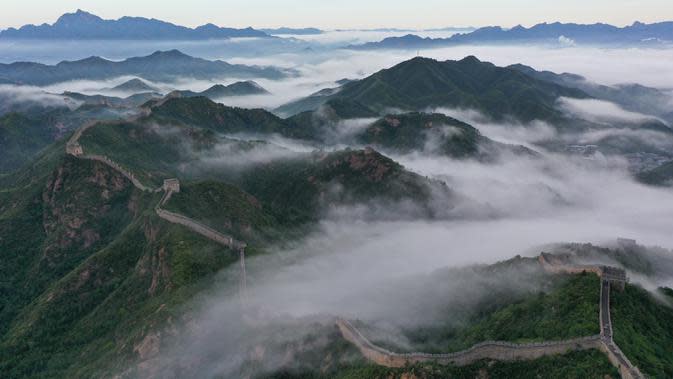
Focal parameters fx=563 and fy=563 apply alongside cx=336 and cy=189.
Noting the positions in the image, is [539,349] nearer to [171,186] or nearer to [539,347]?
[539,347]

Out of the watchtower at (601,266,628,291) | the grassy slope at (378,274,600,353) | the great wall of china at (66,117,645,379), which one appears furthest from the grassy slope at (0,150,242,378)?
the watchtower at (601,266,628,291)

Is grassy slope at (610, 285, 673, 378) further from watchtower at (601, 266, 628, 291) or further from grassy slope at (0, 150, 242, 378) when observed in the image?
grassy slope at (0, 150, 242, 378)

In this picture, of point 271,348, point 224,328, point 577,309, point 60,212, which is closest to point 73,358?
point 224,328

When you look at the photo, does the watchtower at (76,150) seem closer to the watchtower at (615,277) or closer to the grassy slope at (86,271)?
the grassy slope at (86,271)

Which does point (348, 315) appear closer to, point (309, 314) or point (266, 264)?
point (309, 314)

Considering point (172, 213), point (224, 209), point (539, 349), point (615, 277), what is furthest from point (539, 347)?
point (224, 209)
